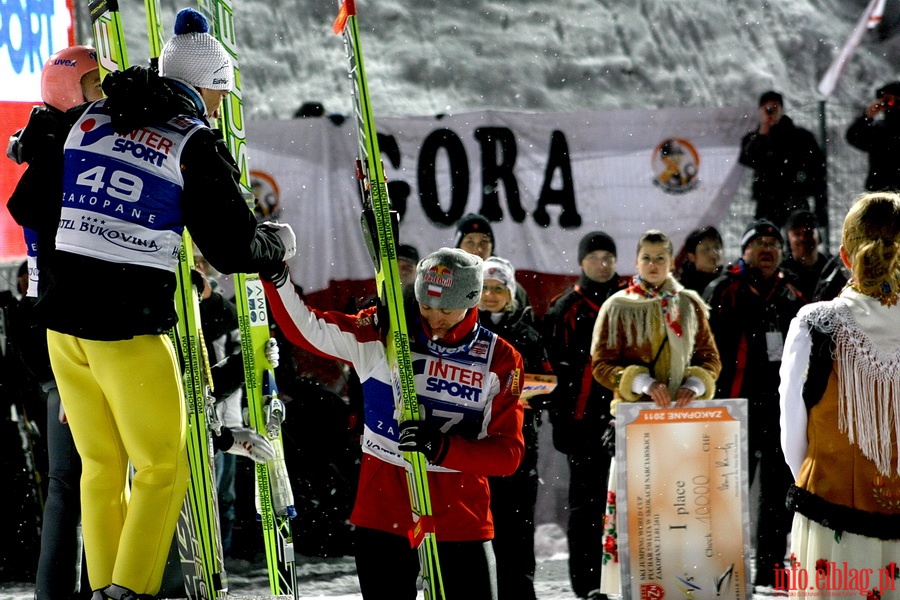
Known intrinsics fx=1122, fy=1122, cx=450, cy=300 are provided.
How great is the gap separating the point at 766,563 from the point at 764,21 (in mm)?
5339

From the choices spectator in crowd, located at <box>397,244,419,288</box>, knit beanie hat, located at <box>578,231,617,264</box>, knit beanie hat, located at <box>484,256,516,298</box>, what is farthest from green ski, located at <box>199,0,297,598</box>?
knit beanie hat, located at <box>578,231,617,264</box>

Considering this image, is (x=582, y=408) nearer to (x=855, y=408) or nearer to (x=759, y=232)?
(x=759, y=232)

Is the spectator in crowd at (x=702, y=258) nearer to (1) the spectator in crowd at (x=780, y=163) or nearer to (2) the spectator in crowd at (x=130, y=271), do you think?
(1) the spectator in crowd at (x=780, y=163)

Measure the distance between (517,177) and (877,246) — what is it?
137 inches

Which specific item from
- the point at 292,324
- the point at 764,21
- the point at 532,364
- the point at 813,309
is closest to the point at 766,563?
the point at 532,364

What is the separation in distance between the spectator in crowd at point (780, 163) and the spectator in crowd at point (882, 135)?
1.36 ft

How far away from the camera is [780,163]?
Answer: 260 inches

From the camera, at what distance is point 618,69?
878 cm

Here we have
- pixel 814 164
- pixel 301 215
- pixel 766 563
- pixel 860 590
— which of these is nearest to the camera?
pixel 860 590

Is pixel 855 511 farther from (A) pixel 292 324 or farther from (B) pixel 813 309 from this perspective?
(A) pixel 292 324

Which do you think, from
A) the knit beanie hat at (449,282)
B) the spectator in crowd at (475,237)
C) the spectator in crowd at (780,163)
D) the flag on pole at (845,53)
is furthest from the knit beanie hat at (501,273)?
the flag on pole at (845,53)

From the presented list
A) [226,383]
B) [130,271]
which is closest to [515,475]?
[226,383]

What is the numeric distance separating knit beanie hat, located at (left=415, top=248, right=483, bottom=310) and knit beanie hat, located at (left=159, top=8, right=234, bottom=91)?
2.55 ft

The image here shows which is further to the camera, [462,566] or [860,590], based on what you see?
[462,566]
